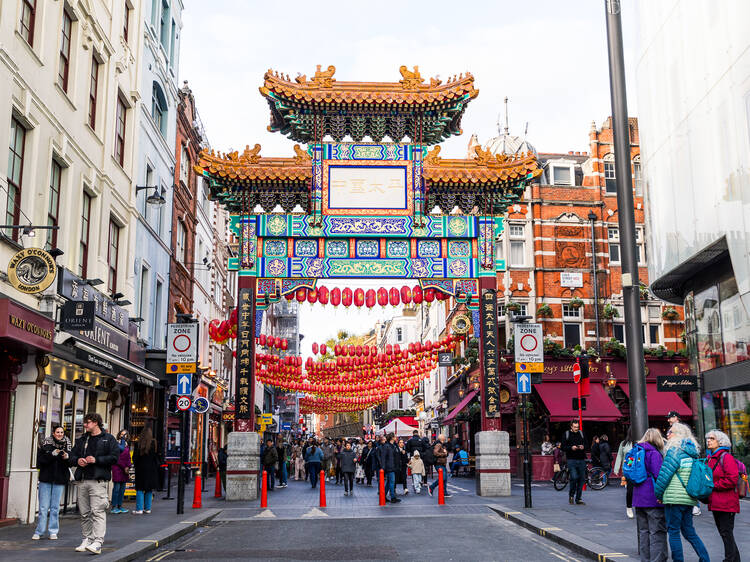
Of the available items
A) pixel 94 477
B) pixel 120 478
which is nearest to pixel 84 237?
pixel 120 478

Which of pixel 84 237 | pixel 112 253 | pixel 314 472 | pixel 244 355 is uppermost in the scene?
pixel 112 253

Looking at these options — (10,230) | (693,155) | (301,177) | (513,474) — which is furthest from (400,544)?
(513,474)

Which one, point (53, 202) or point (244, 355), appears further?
point (244, 355)

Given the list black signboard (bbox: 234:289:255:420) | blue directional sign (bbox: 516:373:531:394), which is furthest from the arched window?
blue directional sign (bbox: 516:373:531:394)

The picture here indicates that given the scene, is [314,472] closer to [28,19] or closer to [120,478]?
[120,478]

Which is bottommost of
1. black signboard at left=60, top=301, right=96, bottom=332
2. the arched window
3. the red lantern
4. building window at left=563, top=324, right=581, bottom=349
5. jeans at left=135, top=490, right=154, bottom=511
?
jeans at left=135, top=490, right=154, bottom=511

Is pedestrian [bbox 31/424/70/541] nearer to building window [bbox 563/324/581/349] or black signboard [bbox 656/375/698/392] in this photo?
black signboard [bbox 656/375/698/392]

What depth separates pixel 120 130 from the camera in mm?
23797

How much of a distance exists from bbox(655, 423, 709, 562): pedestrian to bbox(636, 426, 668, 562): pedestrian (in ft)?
0.33

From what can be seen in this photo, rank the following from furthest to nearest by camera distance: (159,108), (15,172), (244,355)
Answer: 1. (159,108)
2. (244,355)
3. (15,172)

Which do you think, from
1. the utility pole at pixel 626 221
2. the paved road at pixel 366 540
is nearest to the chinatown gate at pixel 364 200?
the paved road at pixel 366 540

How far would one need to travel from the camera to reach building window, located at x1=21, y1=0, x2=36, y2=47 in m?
16.5

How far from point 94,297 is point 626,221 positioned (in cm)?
1343

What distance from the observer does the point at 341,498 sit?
79.5 ft
